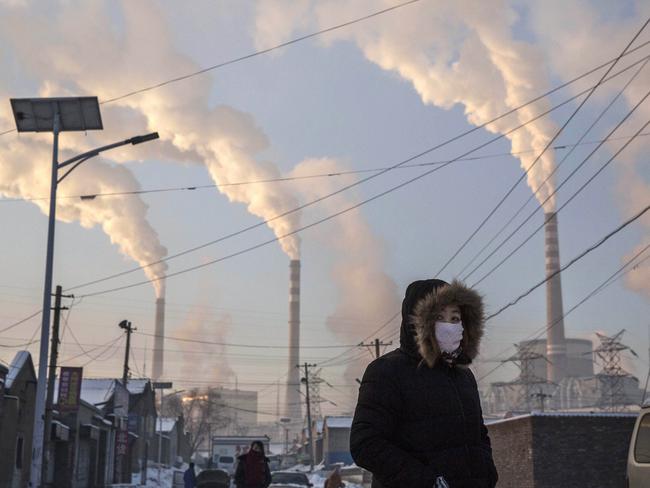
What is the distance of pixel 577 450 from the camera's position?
24391mm

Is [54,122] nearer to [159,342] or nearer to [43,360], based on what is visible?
[43,360]

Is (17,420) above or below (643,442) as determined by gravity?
above

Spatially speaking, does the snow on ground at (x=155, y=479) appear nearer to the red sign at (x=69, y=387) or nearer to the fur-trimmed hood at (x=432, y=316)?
the red sign at (x=69, y=387)

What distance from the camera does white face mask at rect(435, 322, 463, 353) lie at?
3.95 m

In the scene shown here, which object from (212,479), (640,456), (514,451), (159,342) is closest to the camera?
(640,456)

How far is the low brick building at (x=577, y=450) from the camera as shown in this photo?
24.3m

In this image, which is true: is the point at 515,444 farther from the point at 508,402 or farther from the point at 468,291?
the point at 508,402

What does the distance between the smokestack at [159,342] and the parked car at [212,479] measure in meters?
108

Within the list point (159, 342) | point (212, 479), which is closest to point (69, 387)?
point (212, 479)

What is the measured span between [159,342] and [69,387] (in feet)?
378

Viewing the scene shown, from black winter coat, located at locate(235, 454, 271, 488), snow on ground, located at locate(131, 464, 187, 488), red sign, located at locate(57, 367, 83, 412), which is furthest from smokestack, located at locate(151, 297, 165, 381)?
black winter coat, located at locate(235, 454, 271, 488)

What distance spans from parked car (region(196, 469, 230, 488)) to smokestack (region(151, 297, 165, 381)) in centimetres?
10804

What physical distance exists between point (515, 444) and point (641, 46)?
1200 cm

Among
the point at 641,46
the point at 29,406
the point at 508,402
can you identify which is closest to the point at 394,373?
the point at 641,46
